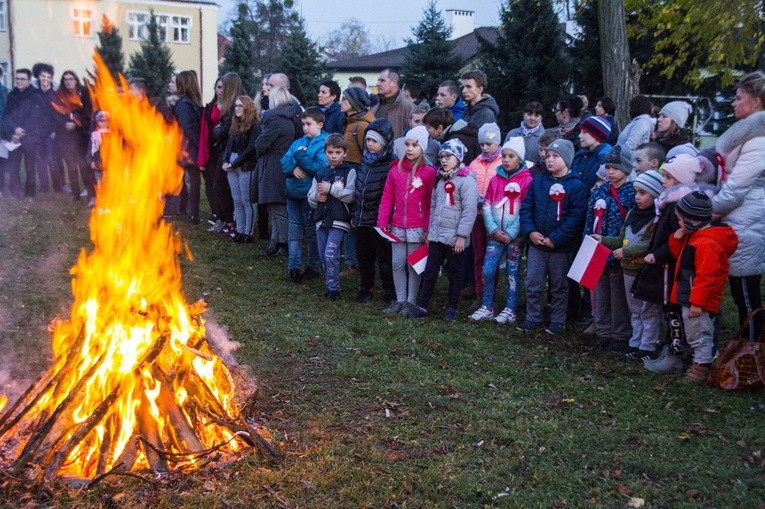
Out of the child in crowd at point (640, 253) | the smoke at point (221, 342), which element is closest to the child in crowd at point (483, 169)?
the child in crowd at point (640, 253)

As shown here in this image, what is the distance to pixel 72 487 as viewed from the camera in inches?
170

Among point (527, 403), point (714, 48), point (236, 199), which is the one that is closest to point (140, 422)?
point (527, 403)

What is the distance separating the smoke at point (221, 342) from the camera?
632 centimetres

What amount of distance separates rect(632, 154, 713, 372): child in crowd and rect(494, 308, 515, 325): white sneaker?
1.70 meters

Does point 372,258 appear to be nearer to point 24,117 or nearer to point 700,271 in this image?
point 700,271

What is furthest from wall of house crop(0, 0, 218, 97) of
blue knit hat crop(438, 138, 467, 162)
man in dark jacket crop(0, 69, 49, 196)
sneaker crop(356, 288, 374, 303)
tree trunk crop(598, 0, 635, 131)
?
tree trunk crop(598, 0, 635, 131)

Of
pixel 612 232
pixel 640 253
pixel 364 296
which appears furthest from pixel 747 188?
pixel 364 296

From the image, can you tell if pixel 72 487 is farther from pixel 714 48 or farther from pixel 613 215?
pixel 714 48

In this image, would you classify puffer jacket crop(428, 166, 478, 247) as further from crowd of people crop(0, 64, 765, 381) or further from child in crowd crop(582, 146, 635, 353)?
child in crowd crop(582, 146, 635, 353)

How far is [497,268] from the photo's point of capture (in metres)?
8.42

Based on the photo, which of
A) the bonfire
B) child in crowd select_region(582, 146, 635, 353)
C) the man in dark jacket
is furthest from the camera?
the man in dark jacket

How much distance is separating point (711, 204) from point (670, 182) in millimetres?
518

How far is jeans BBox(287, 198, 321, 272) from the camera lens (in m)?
9.92

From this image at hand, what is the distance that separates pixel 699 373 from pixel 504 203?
9.14ft
